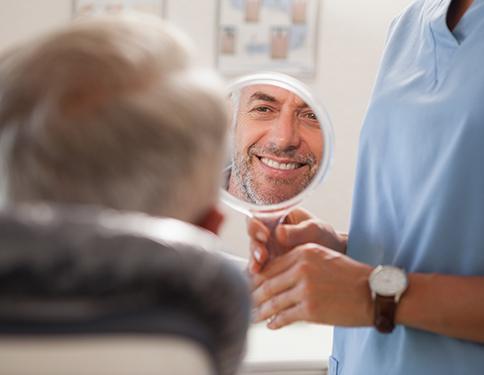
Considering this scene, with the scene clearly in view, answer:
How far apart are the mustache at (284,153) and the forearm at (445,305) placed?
254mm

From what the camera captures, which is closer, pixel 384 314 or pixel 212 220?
pixel 212 220

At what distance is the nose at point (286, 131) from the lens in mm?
1197

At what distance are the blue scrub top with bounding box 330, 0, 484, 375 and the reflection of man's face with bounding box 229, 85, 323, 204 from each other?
0.09 m

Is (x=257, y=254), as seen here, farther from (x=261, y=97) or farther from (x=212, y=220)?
(x=212, y=220)

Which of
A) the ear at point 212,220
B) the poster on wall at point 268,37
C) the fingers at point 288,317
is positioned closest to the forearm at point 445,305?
the fingers at point 288,317

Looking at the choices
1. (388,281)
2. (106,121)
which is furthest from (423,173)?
(106,121)

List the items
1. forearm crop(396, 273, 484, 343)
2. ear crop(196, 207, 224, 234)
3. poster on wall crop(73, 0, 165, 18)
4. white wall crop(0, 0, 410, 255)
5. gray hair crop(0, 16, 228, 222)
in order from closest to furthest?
gray hair crop(0, 16, 228, 222) < ear crop(196, 207, 224, 234) < forearm crop(396, 273, 484, 343) < poster on wall crop(73, 0, 165, 18) < white wall crop(0, 0, 410, 255)

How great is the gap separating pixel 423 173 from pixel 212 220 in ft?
1.66

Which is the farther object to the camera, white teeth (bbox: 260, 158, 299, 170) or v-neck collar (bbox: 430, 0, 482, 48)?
white teeth (bbox: 260, 158, 299, 170)

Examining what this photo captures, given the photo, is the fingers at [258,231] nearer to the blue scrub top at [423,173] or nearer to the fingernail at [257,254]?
the fingernail at [257,254]

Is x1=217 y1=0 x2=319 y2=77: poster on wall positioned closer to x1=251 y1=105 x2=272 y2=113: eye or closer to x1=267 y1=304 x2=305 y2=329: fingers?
x1=251 y1=105 x2=272 y2=113: eye

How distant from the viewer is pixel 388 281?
102cm

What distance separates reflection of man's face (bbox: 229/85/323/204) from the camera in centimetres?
120

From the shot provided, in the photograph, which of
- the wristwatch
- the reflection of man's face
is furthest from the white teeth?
the wristwatch
